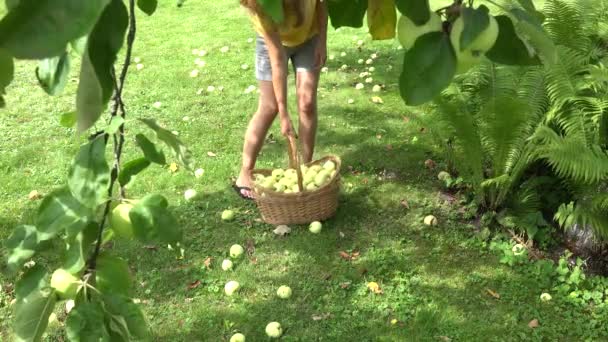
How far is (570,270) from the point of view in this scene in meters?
3.03

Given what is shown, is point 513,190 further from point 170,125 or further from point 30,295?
point 30,295

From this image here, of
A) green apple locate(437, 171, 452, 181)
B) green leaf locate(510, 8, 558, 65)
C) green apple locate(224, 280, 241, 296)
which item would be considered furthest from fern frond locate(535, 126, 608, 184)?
green leaf locate(510, 8, 558, 65)

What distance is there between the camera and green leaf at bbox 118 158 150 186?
1009 mm

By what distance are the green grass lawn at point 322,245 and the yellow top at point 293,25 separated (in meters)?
0.59

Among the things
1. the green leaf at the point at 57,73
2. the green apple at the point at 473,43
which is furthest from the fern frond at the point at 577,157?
the green leaf at the point at 57,73

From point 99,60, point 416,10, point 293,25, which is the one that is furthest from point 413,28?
point 293,25

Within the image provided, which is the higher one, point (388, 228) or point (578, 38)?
point (578, 38)

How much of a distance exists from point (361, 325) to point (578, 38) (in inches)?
91.4

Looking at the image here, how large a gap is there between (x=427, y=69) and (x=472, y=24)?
7 cm

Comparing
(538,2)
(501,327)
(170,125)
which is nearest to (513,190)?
(501,327)

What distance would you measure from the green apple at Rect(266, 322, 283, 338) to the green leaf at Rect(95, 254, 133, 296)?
5.87 ft

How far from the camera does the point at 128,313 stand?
0.91 metres

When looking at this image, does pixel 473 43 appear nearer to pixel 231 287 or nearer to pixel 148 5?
pixel 148 5

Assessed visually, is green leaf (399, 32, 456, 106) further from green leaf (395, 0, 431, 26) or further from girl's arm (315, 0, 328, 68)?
girl's arm (315, 0, 328, 68)
